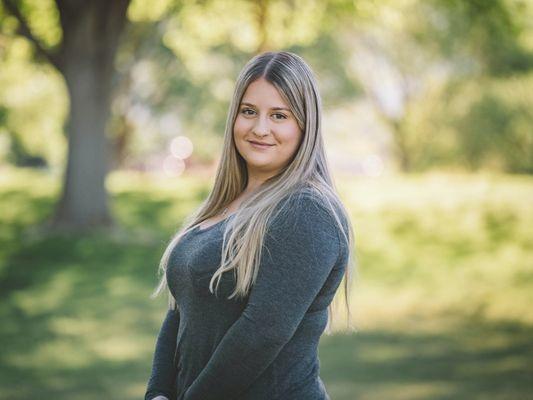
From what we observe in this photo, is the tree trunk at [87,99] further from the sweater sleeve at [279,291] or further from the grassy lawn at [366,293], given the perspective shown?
the sweater sleeve at [279,291]

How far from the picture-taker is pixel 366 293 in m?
10.4

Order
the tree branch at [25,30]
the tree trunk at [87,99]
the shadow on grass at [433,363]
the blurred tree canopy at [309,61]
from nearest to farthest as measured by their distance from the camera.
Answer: the shadow on grass at [433,363], the tree branch at [25,30], the tree trunk at [87,99], the blurred tree canopy at [309,61]

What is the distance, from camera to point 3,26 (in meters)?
13.6

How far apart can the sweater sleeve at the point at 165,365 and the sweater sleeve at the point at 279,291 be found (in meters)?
0.37

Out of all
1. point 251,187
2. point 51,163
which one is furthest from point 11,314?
point 51,163

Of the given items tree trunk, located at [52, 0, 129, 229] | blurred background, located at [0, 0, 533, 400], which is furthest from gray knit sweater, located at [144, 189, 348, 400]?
tree trunk, located at [52, 0, 129, 229]

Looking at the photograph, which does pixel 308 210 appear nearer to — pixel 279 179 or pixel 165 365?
pixel 279 179

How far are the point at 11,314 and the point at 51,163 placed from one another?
104 feet

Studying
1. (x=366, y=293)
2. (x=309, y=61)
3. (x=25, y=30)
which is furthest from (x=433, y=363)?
(x=309, y=61)

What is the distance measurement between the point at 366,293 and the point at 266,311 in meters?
8.47

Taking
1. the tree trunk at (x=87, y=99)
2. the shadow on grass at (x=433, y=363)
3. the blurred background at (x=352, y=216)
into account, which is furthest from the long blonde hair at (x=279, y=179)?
the tree trunk at (x=87, y=99)

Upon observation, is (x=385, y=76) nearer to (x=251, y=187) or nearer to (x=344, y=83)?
(x=344, y=83)

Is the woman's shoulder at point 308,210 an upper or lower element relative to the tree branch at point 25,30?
lower

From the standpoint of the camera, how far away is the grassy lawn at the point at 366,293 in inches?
264
